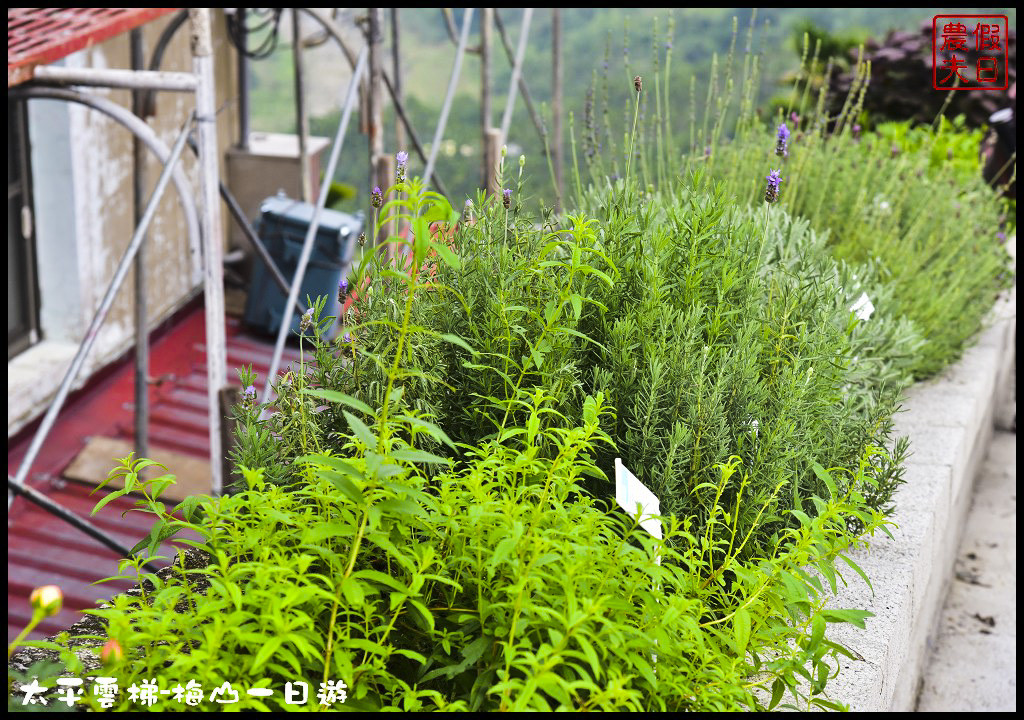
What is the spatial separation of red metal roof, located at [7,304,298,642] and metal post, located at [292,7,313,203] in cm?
100

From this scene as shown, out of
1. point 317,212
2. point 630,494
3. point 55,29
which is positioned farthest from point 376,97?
point 630,494

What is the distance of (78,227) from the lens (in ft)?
16.8

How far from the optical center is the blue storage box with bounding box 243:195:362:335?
600 centimetres

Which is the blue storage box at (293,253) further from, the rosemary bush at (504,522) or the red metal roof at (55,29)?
the rosemary bush at (504,522)

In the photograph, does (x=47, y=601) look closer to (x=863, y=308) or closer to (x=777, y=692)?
(x=777, y=692)

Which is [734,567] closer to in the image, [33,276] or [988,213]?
[988,213]

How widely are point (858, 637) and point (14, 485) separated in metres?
Result: 2.48

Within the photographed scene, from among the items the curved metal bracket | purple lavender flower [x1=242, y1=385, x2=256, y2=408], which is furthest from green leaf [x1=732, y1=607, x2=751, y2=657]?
the curved metal bracket

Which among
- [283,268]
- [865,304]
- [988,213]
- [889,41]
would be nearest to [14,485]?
[865,304]

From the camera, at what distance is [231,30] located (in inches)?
231

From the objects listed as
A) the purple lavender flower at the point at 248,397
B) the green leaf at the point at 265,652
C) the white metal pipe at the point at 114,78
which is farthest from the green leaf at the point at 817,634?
the white metal pipe at the point at 114,78

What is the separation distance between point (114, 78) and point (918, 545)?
2790 mm

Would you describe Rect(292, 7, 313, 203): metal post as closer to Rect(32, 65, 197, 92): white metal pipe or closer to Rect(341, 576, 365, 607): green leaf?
Rect(32, 65, 197, 92): white metal pipe

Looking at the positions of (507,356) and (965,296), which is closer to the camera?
(507,356)
